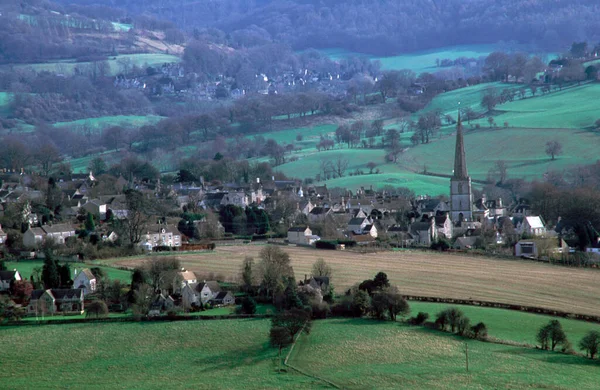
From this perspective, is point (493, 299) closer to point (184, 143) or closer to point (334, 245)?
point (334, 245)

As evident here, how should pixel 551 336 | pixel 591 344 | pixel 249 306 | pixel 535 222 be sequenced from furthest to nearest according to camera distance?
pixel 535 222, pixel 249 306, pixel 551 336, pixel 591 344

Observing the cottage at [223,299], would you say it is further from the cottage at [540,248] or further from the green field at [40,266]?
the cottage at [540,248]

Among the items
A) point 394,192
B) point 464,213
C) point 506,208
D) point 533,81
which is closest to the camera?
point 464,213

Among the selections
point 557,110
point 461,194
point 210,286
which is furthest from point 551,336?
point 557,110

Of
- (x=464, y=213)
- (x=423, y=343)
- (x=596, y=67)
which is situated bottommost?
(x=423, y=343)

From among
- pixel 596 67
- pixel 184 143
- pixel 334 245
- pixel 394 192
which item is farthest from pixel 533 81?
pixel 334 245

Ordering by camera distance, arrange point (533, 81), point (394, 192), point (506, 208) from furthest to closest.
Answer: point (533, 81), point (394, 192), point (506, 208)

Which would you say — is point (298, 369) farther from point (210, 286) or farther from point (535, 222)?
point (535, 222)

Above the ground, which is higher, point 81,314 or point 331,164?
point 331,164
